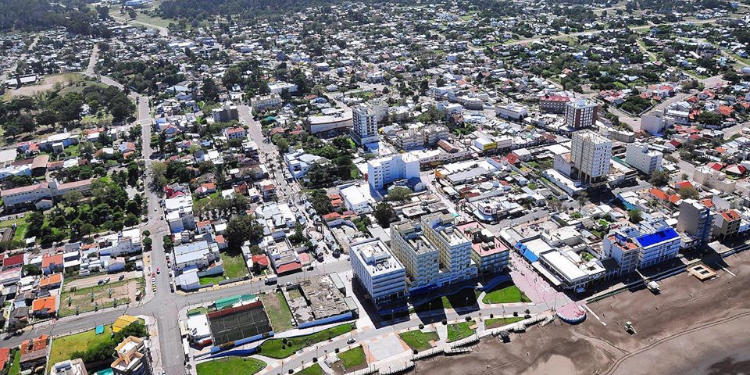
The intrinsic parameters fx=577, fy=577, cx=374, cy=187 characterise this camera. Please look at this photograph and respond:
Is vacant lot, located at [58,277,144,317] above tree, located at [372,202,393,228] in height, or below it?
below

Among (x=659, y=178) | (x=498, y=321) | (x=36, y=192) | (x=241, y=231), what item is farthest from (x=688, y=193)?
(x=36, y=192)

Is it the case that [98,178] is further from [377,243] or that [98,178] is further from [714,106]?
[714,106]

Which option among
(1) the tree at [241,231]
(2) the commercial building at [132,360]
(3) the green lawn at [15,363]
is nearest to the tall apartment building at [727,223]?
(1) the tree at [241,231]

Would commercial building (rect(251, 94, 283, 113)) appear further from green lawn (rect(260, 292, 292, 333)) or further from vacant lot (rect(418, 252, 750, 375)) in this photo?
vacant lot (rect(418, 252, 750, 375))

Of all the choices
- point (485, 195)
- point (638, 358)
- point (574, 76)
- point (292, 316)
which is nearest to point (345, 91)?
point (574, 76)

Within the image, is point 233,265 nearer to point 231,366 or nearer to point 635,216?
point 231,366

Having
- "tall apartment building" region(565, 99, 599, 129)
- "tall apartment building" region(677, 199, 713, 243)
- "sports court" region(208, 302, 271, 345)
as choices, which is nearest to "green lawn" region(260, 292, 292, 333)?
"sports court" region(208, 302, 271, 345)
